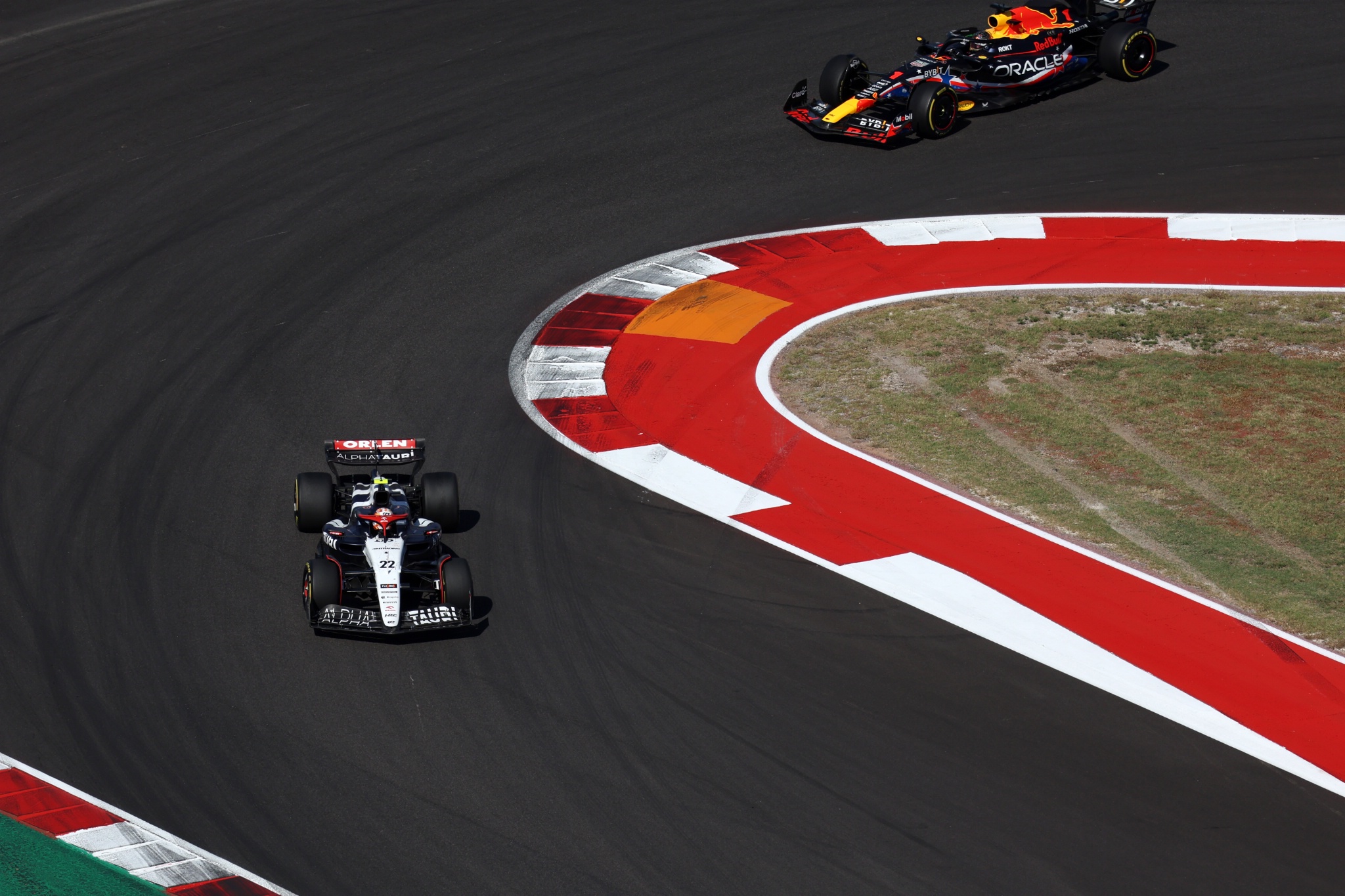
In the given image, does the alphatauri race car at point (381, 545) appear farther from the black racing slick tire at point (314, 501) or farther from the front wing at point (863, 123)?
the front wing at point (863, 123)

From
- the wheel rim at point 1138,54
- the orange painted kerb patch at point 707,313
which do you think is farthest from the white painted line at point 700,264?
the wheel rim at point 1138,54

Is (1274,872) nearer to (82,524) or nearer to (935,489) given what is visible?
(935,489)

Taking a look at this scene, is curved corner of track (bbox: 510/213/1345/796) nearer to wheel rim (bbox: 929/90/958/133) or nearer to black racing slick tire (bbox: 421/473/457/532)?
black racing slick tire (bbox: 421/473/457/532)

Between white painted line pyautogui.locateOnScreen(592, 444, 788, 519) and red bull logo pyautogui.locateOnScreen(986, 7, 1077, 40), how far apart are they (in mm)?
10115

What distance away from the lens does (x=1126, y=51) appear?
2139cm

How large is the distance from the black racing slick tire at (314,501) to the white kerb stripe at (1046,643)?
173 inches

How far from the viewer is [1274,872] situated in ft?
30.1

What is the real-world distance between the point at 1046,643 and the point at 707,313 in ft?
21.8

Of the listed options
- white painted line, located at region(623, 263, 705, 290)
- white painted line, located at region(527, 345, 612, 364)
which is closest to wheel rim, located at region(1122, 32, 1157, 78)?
white painted line, located at region(623, 263, 705, 290)

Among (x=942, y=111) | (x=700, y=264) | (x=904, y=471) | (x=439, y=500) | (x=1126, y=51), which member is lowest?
(x=904, y=471)

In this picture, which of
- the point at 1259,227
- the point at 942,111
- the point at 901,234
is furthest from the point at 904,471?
the point at 942,111

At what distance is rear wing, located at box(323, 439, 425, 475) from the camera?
41.7ft

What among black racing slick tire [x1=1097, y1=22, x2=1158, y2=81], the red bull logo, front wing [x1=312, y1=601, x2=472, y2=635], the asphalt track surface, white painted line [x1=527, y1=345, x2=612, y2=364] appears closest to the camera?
the asphalt track surface

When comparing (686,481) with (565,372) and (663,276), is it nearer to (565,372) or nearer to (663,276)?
(565,372)
